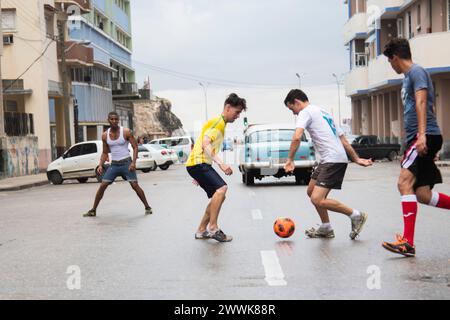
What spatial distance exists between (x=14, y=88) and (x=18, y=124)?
4.37m

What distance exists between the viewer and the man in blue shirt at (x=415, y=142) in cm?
807

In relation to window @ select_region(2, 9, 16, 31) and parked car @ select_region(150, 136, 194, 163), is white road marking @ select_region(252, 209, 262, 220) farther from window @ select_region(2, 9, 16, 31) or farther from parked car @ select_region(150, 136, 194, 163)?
parked car @ select_region(150, 136, 194, 163)

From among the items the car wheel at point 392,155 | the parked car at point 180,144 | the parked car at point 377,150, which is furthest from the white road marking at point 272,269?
the parked car at point 180,144

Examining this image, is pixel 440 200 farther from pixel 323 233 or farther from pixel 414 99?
pixel 323 233

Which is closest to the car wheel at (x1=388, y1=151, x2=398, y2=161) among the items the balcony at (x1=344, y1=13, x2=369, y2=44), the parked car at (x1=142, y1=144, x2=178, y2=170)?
the parked car at (x1=142, y1=144, x2=178, y2=170)

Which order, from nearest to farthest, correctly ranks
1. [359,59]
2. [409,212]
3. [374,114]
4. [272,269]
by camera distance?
1. [272,269]
2. [409,212]
3. [374,114]
4. [359,59]

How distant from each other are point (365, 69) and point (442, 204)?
44.2 m

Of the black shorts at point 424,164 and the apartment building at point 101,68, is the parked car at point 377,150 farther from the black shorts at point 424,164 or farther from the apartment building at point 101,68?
the black shorts at point 424,164

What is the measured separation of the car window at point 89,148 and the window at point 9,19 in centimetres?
1249

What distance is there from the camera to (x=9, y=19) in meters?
40.8

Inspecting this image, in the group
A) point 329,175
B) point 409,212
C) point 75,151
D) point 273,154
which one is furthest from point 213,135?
point 75,151

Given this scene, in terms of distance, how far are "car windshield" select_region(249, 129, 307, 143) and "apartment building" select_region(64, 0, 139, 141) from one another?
76.3 feet

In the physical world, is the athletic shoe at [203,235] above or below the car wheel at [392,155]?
above
